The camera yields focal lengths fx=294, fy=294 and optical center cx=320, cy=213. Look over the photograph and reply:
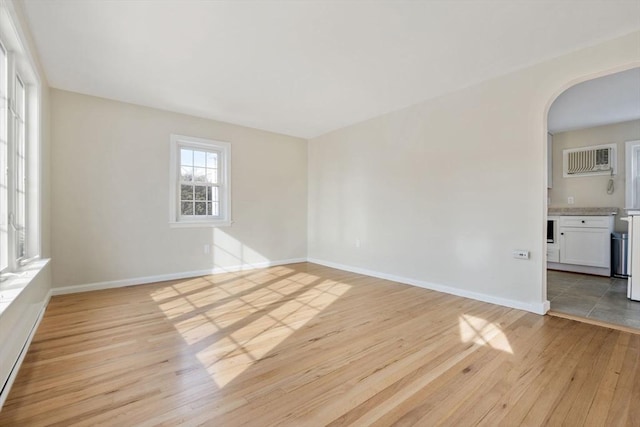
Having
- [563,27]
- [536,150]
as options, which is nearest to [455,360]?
[536,150]

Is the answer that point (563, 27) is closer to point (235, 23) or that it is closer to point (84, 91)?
point (235, 23)

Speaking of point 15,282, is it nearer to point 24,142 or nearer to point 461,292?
point 24,142

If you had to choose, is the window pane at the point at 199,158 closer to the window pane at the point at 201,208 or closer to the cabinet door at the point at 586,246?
the window pane at the point at 201,208

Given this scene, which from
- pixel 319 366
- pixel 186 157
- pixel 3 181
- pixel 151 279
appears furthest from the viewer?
pixel 186 157

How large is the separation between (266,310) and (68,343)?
1.57m

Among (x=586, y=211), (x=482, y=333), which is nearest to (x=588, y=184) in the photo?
(x=586, y=211)

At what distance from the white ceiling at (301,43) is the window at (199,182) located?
0.86m

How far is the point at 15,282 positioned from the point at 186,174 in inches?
107

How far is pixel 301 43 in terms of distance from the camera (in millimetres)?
2598

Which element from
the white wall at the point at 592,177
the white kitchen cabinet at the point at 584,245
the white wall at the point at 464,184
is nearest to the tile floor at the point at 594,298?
the white kitchen cabinet at the point at 584,245

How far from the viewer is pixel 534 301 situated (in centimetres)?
294

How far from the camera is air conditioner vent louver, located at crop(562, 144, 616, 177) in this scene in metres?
4.78

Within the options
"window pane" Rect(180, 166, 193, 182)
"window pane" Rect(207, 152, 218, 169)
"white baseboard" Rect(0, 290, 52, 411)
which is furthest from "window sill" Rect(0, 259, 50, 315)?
"window pane" Rect(207, 152, 218, 169)

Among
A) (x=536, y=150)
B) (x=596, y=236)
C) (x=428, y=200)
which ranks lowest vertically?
(x=596, y=236)
